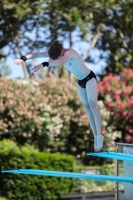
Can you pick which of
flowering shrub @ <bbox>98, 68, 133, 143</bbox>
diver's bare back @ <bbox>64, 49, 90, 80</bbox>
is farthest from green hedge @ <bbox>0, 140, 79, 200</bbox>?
diver's bare back @ <bbox>64, 49, 90, 80</bbox>

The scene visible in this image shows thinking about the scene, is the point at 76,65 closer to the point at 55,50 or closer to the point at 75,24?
the point at 55,50

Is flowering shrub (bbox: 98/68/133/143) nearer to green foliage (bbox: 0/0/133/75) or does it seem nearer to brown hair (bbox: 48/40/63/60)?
green foliage (bbox: 0/0/133/75)

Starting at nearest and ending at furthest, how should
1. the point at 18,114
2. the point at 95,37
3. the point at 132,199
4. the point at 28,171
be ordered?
the point at 28,171 < the point at 132,199 < the point at 18,114 < the point at 95,37

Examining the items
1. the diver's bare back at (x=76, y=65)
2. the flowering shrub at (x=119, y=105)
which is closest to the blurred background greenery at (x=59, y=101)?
the flowering shrub at (x=119, y=105)

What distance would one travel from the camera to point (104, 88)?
23.4m

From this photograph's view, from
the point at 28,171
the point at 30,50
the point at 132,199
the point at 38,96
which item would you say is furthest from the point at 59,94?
the point at 28,171

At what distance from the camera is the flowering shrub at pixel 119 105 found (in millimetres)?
22969

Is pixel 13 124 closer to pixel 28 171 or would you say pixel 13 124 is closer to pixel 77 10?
pixel 77 10

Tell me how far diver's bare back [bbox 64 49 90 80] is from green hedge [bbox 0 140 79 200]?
1006 cm

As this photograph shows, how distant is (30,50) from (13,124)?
1160cm

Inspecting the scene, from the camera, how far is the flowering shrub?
2297 cm

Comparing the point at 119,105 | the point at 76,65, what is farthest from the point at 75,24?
the point at 76,65

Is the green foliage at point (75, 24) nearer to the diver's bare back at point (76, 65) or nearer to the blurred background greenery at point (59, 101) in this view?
the blurred background greenery at point (59, 101)

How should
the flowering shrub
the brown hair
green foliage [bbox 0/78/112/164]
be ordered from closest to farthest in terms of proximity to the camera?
the brown hair
green foliage [bbox 0/78/112/164]
the flowering shrub
